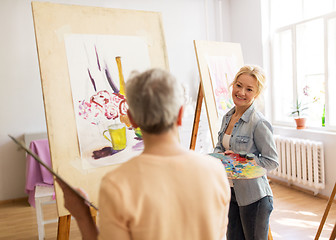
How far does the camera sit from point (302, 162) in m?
3.84

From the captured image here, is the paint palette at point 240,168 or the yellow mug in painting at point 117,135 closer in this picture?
the paint palette at point 240,168

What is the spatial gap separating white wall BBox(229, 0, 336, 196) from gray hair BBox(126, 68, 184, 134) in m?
3.27

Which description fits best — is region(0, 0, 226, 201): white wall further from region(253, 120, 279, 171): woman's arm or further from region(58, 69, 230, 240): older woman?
region(58, 69, 230, 240): older woman

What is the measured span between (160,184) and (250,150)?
1.14m

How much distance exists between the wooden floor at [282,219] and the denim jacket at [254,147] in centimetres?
139

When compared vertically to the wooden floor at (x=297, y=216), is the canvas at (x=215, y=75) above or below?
above

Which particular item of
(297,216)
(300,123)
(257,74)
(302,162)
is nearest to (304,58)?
(300,123)

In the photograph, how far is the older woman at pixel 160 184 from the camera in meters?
0.75

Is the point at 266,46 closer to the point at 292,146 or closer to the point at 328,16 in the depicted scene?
the point at 328,16

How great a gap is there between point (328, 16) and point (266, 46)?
3.13ft

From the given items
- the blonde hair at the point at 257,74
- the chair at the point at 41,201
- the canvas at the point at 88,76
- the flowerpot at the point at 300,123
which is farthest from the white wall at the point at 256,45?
the chair at the point at 41,201

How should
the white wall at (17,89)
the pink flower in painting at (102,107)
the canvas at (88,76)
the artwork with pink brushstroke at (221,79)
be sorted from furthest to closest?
the white wall at (17,89), the artwork with pink brushstroke at (221,79), the pink flower in painting at (102,107), the canvas at (88,76)

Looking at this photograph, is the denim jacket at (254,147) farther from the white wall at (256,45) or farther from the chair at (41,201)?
the white wall at (256,45)

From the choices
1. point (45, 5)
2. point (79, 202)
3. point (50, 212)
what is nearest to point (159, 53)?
point (45, 5)
